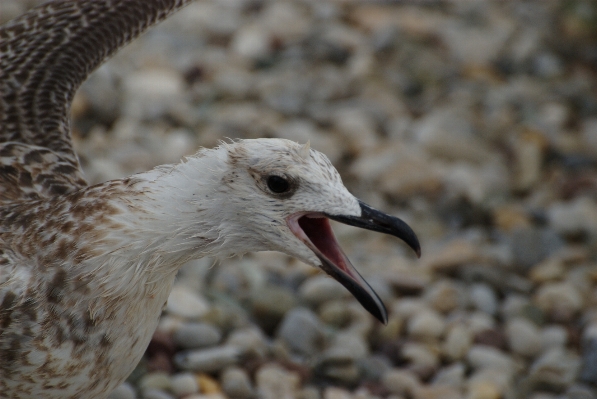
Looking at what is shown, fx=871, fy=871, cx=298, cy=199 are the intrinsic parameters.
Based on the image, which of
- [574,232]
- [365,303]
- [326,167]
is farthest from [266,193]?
[574,232]

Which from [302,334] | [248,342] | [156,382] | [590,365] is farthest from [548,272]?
[156,382]

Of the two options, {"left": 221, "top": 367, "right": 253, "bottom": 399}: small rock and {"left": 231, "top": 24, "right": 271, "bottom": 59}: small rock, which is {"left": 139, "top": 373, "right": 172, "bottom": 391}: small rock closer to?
{"left": 221, "top": 367, "right": 253, "bottom": 399}: small rock

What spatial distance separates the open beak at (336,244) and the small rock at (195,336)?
194 cm

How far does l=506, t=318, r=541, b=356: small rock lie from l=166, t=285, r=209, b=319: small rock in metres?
1.85

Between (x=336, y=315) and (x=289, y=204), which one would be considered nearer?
(x=289, y=204)

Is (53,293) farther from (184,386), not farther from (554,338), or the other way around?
(554,338)

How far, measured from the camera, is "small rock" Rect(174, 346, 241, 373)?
4512mm

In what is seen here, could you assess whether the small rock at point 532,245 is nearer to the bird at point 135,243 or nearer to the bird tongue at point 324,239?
the bird at point 135,243

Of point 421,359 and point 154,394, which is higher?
point 421,359

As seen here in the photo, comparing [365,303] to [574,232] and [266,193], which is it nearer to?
[266,193]

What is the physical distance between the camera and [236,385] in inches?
174

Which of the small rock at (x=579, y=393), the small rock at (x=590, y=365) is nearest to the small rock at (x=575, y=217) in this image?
the small rock at (x=590, y=365)

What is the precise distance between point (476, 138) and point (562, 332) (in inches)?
103

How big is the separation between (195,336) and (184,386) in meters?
0.41
